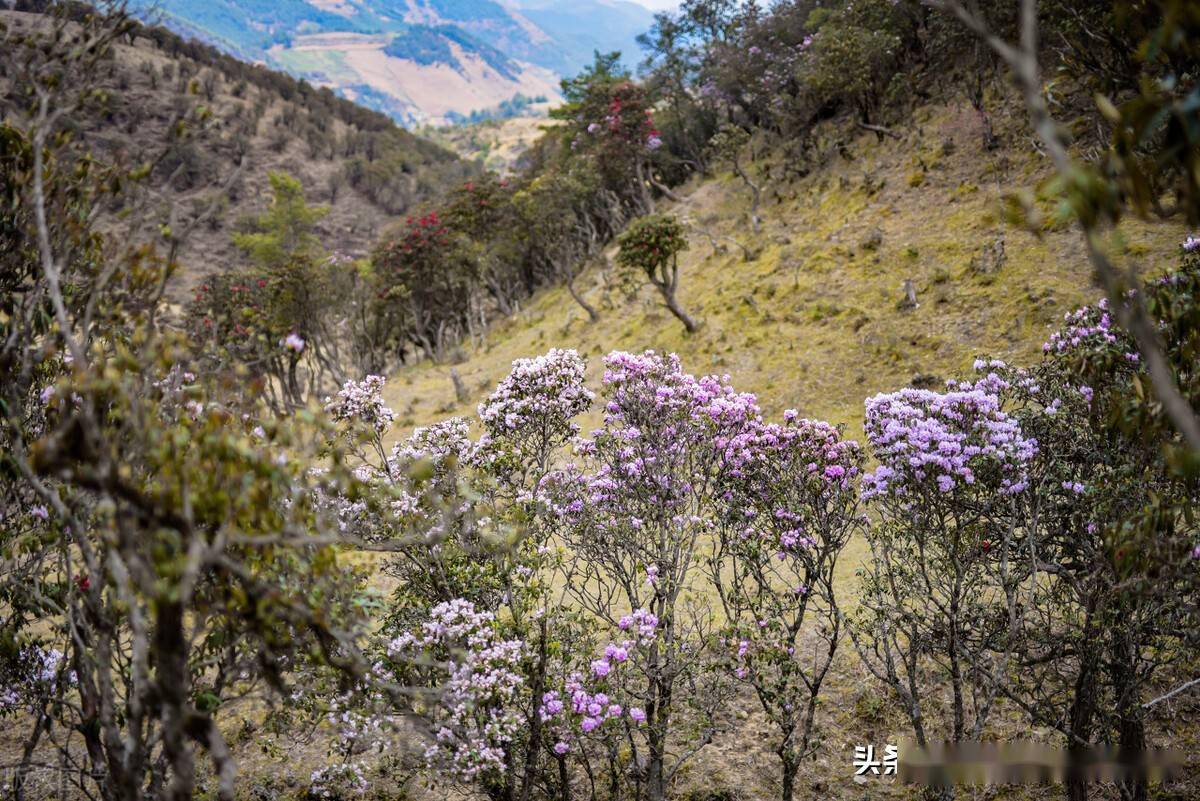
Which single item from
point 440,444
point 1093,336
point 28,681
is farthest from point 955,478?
point 28,681

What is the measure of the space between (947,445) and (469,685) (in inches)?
196

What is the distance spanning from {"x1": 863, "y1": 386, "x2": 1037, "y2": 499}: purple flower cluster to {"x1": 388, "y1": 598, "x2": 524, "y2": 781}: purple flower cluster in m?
4.18

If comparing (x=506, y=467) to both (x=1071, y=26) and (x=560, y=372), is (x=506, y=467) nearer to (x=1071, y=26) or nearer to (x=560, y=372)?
(x=560, y=372)

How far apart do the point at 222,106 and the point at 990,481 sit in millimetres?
82067

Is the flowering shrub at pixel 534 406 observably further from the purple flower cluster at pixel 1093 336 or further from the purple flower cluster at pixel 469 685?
the purple flower cluster at pixel 1093 336

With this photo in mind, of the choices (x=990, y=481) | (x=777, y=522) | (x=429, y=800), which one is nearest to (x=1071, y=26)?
(x=990, y=481)

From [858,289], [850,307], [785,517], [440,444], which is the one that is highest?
[858,289]

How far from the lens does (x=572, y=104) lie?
4188 cm

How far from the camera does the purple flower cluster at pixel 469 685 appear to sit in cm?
559

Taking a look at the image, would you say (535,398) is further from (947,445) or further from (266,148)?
(266,148)

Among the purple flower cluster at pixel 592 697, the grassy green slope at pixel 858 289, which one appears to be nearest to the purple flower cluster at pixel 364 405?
the purple flower cluster at pixel 592 697

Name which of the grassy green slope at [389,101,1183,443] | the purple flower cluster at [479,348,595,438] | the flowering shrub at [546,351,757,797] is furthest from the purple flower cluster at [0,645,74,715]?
the grassy green slope at [389,101,1183,443]

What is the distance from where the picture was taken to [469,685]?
5.55 metres

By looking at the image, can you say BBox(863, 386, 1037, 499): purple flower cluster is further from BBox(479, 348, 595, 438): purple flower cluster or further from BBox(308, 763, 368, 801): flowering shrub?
BBox(308, 763, 368, 801): flowering shrub
